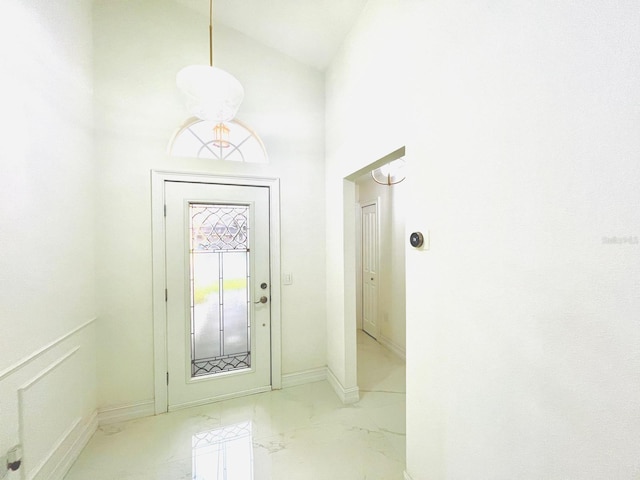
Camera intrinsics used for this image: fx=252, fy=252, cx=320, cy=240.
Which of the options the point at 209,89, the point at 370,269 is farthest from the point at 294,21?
the point at 370,269

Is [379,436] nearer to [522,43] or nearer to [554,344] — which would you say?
[554,344]

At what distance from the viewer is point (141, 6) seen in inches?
86.0

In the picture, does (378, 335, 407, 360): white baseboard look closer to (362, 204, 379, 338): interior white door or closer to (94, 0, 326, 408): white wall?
(362, 204, 379, 338): interior white door

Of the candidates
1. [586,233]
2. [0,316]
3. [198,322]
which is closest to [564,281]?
[586,233]

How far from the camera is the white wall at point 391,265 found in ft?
11.0

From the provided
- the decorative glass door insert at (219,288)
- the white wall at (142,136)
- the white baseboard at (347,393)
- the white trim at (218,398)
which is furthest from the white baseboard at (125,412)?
the white baseboard at (347,393)

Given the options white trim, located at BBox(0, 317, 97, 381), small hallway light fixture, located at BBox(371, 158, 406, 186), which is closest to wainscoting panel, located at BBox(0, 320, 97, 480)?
white trim, located at BBox(0, 317, 97, 381)

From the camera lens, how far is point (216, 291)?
94.3 inches

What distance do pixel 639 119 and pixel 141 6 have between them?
331 cm

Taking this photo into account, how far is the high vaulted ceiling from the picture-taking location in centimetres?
205

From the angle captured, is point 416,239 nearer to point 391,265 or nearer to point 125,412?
point 391,265

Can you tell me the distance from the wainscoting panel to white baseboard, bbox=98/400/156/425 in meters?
0.07

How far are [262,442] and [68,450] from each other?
4.21 ft

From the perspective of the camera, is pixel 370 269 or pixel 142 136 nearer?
pixel 142 136
